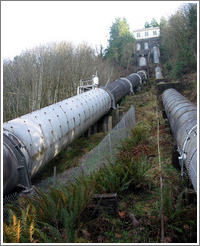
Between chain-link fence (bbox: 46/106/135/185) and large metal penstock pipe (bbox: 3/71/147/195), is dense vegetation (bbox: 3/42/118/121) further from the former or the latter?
chain-link fence (bbox: 46/106/135/185)

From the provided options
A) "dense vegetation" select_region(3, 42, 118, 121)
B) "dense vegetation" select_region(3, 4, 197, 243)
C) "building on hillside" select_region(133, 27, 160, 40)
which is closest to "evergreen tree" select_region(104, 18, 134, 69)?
"building on hillside" select_region(133, 27, 160, 40)

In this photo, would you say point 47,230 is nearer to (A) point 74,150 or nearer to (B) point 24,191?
(B) point 24,191

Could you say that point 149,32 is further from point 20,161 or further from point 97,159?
point 20,161

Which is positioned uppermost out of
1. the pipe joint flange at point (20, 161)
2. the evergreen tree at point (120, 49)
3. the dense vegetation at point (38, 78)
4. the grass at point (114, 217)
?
the evergreen tree at point (120, 49)

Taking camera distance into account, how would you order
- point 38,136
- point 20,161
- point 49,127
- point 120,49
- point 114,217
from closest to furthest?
point 114,217 → point 20,161 → point 38,136 → point 49,127 → point 120,49

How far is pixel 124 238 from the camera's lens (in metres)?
3.95

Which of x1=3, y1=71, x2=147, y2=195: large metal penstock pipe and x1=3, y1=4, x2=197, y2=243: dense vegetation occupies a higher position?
x1=3, y1=71, x2=147, y2=195: large metal penstock pipe

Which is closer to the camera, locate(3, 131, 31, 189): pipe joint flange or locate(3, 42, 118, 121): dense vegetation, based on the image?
locate(3, 131, 31, 189): pipe joint flange

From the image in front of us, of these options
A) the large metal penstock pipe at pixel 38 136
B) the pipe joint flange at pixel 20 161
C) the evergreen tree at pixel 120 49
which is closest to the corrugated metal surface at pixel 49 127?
the large metal penstock pipe at pixel 38 136

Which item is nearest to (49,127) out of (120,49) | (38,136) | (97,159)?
(38,136)

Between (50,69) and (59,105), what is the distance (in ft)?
42.7

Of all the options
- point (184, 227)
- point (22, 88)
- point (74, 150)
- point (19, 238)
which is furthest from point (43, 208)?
point (22, 88)

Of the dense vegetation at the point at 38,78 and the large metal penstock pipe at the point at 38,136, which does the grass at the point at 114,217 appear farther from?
the dense vegetation at the point at 38,78

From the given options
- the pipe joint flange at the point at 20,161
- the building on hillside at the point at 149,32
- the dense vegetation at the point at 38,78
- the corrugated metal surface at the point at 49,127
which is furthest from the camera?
the building on hillside at the point at 149,32
